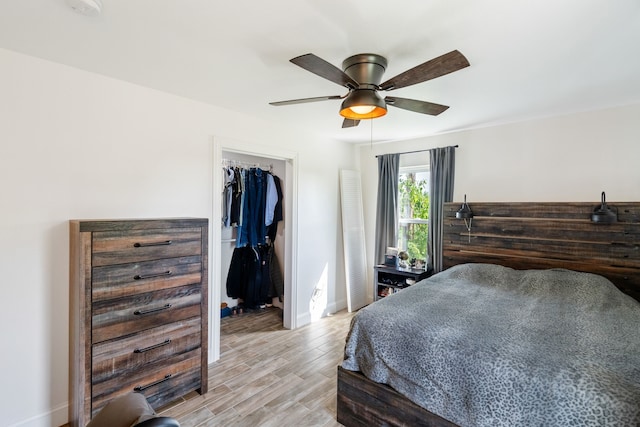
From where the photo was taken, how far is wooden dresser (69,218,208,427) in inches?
71.8

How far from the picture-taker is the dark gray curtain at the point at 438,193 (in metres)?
3.65

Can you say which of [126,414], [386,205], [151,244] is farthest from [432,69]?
[386,205]

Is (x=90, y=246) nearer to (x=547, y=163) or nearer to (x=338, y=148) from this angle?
(x=338, y=148)

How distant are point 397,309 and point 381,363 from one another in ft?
1.19

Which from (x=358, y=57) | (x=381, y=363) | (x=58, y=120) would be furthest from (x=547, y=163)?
(x=58, y=120)

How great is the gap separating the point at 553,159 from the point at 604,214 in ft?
2.33

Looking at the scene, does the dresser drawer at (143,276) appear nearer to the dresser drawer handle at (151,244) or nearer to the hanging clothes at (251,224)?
the dresser drawer handle at (151,244)

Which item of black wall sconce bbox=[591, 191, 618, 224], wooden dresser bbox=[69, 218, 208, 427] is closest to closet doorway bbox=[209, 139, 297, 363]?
wooden dresser bbox=[69, 218, 208, 427]

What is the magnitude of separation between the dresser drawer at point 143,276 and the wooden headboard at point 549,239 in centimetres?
273

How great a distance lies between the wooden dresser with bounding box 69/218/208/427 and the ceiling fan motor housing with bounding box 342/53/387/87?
4.85 ft

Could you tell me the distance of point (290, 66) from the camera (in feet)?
6.56

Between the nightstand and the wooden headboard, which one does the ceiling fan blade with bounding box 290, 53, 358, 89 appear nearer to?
the wooden headboard

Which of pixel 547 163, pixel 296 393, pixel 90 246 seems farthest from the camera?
pixel 547 163

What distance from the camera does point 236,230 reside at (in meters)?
4.11
